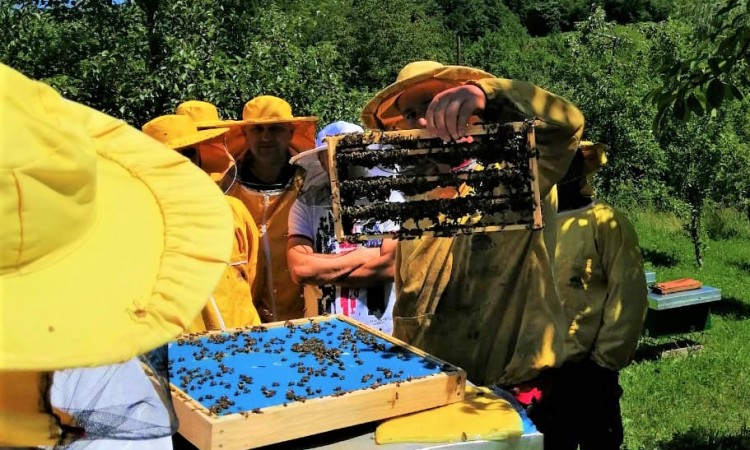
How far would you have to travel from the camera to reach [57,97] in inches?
36.9

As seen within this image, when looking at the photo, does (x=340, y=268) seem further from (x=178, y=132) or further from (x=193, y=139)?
(x=178, y=132)

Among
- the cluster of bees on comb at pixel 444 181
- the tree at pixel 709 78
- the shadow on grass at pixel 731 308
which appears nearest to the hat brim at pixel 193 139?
the cluster of bees on comb at pixel 444 181

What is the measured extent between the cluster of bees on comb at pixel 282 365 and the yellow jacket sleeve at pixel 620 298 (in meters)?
1.55

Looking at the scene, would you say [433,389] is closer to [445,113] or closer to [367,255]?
[445,113]

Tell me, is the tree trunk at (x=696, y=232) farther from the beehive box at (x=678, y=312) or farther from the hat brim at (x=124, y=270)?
the hat brim at (x=124, y=270)

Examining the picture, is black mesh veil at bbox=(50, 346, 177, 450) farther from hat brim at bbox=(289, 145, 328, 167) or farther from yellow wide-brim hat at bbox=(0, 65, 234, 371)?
hat brim at bbox=(289, 145, 328, 167)

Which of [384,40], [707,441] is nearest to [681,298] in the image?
[707,441]

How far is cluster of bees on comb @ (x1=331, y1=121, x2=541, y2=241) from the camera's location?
1.98 metres

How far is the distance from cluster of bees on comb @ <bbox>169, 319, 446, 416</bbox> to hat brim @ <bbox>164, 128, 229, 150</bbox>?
1.54 meters

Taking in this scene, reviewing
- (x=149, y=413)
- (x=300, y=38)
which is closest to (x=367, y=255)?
(x=149, y=413)

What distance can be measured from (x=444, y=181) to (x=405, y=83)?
0.41 meters

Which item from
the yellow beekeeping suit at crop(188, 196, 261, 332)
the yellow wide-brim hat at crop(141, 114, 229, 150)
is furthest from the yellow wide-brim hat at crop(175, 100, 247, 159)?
the yellow beekeeping suit at crop(188, 196, 261, 332)

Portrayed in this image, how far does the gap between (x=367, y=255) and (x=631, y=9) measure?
7433 cm

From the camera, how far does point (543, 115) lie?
6.59 feet
